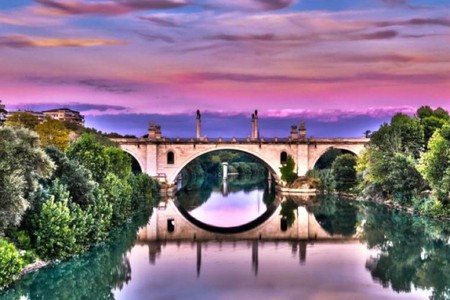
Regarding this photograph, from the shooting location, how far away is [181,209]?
55000 mm

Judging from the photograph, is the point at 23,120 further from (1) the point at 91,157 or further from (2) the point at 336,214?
(2) the point at 336,214

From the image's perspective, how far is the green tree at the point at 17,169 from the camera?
885 inches

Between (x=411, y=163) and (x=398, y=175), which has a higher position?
(x=411, y=163)

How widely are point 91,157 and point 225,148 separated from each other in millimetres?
36588

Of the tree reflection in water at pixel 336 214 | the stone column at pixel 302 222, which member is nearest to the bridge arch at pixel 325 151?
the tree reflection in water at pixel 336 214

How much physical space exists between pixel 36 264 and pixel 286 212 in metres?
29.0

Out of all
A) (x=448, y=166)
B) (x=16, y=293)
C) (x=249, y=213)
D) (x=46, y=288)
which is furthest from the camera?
(x=249, y=213)

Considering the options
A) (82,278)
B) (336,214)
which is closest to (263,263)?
(82,278)

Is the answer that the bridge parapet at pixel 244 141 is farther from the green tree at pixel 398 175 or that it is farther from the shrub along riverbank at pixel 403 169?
the green tree at pixel 398 175

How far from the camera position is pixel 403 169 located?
49.0m

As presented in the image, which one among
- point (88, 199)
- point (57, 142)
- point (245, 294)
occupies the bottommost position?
point (245, 294)

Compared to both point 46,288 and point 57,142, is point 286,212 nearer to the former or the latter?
point 57,142

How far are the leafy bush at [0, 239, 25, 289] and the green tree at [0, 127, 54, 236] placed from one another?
74 centimetres

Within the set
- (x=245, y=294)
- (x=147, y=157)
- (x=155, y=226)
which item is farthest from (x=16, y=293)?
(x=147, y=157)
